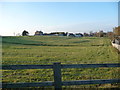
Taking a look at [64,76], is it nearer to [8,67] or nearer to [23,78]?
[23,78]

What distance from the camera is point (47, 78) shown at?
7719mm

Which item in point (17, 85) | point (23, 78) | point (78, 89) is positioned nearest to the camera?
point (17, 85)

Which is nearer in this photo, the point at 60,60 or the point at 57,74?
the point at 57,74

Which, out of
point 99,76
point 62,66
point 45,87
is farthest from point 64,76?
point 62,66

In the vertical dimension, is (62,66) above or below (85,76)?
above

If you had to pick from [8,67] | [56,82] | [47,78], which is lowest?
[47,78]

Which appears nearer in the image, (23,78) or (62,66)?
(62,66)

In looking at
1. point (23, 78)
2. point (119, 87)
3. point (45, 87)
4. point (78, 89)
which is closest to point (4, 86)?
point (45, 87)

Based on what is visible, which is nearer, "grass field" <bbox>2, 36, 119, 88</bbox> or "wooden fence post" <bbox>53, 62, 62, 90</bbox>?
"wooden fence post" <bbox>53, 62, 62, 90</bbox>

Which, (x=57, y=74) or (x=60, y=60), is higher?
(x=57, y=74)

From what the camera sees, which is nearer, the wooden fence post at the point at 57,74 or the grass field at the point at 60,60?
the wooden fence post at the point at 57,74

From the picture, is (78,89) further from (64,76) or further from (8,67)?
(64,76)

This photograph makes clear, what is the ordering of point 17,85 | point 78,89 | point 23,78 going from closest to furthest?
point 17,85, point 78,89, point 23,78

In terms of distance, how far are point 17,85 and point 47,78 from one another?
9.85 feet
